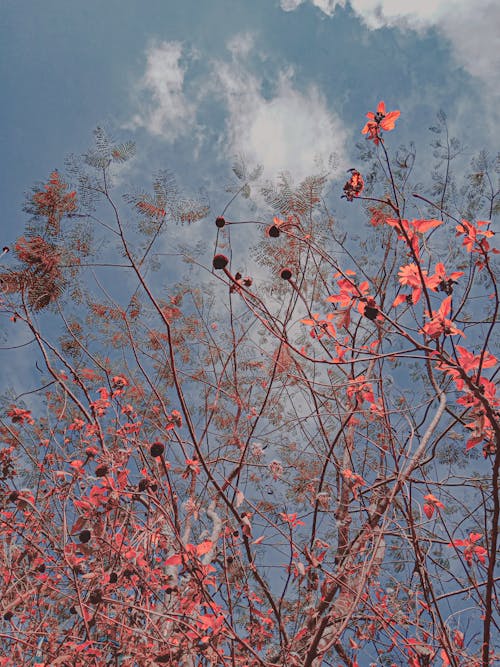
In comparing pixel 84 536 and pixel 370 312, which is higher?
pixel 370 312

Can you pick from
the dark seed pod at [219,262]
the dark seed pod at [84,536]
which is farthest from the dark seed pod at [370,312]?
the dark seed pod at [84,536]

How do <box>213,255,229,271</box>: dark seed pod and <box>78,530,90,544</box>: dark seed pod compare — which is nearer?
<box>213,255,229,271</box>: dark seed pod

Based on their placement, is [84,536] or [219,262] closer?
[219,262]

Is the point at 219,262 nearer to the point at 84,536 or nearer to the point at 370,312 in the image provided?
the point at 370,312

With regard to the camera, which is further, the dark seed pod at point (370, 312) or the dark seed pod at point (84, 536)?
the dark seed pod at point (84, 536)

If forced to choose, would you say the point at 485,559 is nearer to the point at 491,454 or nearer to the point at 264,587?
the point at 491,454

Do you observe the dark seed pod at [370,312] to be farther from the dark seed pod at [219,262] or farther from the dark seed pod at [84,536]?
the dark seed pod at [84,536]

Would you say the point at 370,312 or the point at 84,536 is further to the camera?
the point at 84,536

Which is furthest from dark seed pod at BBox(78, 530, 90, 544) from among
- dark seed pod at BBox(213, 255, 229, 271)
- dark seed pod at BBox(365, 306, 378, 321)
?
dark seed pod at BBox(365, 306, 378, 321)

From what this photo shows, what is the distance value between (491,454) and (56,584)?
330cm

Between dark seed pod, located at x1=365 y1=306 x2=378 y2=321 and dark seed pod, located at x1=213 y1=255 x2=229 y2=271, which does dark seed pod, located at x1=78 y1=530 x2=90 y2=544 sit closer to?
dark seed pod, located at x1=213 y1=255 x2=229 y2=271

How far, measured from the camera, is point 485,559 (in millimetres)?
2451

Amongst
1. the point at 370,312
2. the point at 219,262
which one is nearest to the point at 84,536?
the point at 219,262

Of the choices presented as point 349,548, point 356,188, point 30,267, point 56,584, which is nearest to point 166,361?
point 30,267
